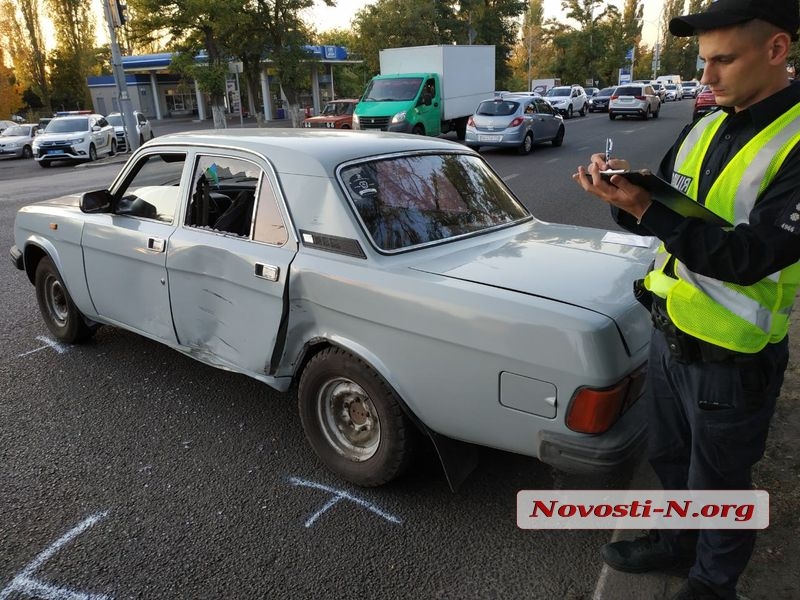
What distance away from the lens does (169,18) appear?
2692cm

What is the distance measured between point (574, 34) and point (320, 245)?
72.8 m

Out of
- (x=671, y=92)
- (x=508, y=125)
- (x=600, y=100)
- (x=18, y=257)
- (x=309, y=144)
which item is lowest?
(x=671, y=92)

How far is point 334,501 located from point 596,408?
4.57ft

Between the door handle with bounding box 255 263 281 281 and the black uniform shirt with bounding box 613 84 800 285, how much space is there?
6.02 feet

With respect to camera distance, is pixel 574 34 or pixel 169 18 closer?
pixel 169 18

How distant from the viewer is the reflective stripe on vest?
1791 mm

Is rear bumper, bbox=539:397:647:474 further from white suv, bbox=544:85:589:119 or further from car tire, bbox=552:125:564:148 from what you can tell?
white suv, bbox=544:85:589:119

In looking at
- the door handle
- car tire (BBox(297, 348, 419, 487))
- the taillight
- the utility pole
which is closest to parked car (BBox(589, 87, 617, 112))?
the utility pole

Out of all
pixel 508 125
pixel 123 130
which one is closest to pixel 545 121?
pixel 508 125

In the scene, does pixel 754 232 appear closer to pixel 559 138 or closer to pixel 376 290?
pixel 376 290

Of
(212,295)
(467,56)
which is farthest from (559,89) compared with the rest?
(212,295)

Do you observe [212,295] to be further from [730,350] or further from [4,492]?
[730,350]

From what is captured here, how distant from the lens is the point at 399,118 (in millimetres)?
19109

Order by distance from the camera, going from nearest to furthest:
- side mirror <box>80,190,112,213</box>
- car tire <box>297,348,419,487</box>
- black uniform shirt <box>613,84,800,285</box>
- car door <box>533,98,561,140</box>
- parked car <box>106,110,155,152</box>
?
black uniform shirt <box>613,84,800,285</box>
car tire <box>297,348,419,487</box>
side mirror <box>80,190,112,213</box>
car door <box>533,98,561,140</box>
parked car <box>106,110,155,152</box>
